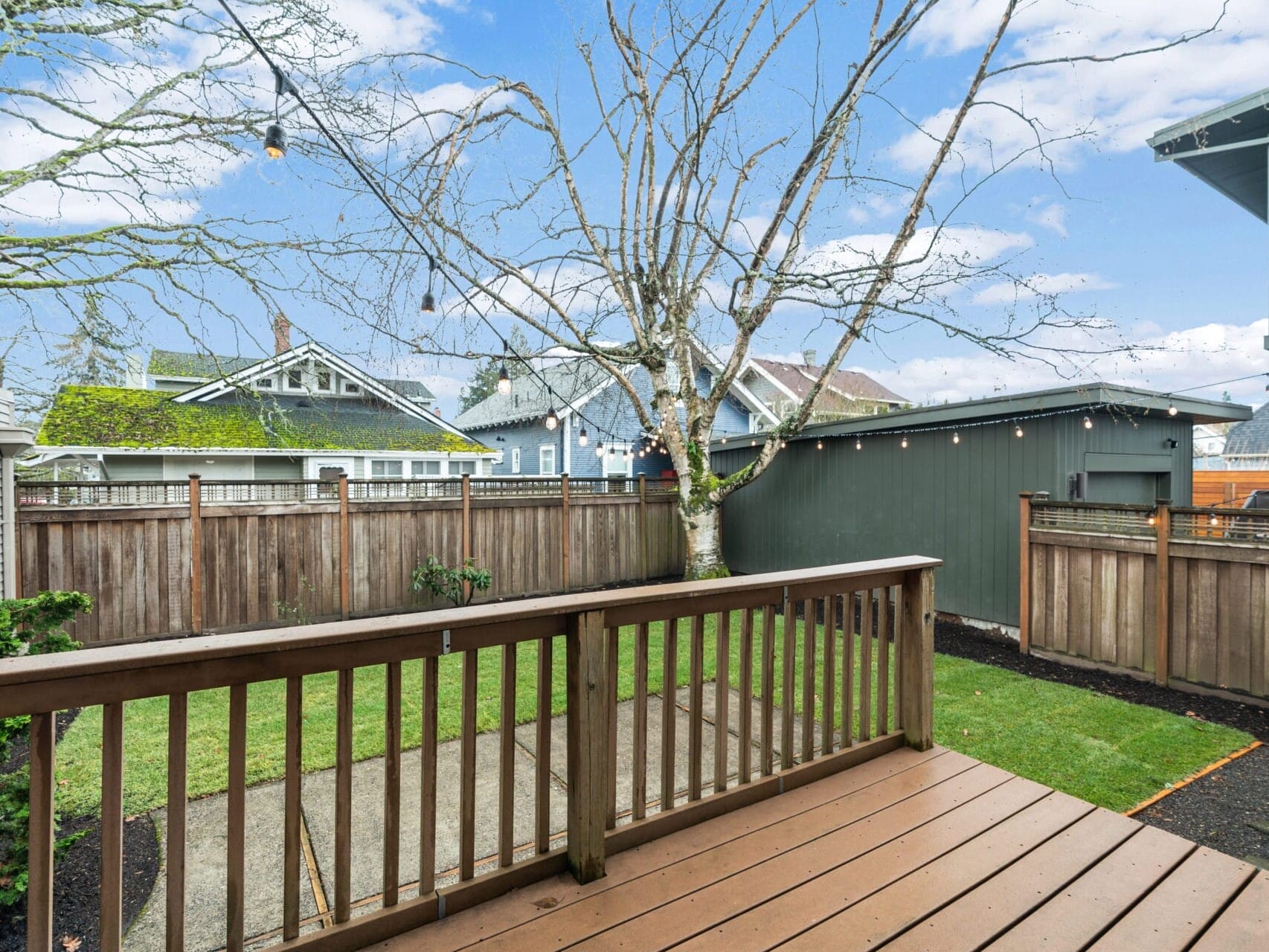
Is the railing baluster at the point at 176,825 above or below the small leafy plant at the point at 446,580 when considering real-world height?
above

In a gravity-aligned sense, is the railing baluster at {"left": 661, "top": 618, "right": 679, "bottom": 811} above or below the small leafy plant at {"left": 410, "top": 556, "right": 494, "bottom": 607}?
above

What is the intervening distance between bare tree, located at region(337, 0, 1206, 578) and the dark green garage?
33.6 inches

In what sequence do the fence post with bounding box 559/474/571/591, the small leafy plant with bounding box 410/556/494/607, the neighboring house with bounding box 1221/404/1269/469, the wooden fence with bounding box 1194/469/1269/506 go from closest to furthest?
1. the small leafy plant with bounding box 410/556/494/607
2. the fence post with bounding box 559/474/571/591
3. the wooden fence with bounding box 1194/469/1269/506
4. the neighboring house with bounding box 1221/404/1269/469

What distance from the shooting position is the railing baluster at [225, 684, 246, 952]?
4.21ft

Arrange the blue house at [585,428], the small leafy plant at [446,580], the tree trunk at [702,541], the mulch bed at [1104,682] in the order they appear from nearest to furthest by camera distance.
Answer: the mulch bed at [1104,682]
the small leafy plant at [446,580]
the tree trunk at [702,541]
the blue house at [585,428]

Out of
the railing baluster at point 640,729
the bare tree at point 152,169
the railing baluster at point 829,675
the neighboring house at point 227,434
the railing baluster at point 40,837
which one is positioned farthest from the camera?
the neighboring house at point 227,434

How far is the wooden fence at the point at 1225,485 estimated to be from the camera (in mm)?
9250

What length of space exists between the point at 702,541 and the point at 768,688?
5363 mm

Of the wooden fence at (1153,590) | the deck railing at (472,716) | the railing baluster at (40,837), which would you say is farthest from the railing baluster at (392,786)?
the wooden fence at (1153,590)

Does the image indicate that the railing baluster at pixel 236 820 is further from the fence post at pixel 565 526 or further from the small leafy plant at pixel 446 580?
the fence post at pixel 565 526

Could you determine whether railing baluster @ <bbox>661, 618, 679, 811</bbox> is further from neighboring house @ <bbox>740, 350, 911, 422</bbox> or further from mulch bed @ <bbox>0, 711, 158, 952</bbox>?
neighboring house @ <bbox>740, 350, 911, 422</bbox>

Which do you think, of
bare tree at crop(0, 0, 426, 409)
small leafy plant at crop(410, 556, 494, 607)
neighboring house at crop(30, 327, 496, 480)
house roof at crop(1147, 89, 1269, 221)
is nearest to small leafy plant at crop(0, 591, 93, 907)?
bare tree at crop(0, 0, 426, 409)

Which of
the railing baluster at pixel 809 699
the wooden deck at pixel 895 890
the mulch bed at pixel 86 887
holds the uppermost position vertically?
the railing baluster at pixel 809 699

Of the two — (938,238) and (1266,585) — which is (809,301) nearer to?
(938,238)
